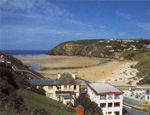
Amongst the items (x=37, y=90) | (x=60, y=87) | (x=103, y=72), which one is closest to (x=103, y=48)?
(x=103, y=72)

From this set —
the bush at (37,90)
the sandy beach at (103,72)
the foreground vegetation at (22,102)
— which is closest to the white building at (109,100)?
the foreground vegetation at (22,102)

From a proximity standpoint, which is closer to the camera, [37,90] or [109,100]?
[109,100]

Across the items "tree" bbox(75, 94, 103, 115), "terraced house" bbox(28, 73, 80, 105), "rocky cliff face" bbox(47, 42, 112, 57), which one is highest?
"rocky cliff face" bbox(47, 42, 112, 57)

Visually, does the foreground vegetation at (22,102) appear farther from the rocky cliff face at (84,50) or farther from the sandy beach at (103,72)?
the rocky cliff face at (84,50)

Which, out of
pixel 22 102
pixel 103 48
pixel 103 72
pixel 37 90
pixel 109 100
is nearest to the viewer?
pixel 22 102

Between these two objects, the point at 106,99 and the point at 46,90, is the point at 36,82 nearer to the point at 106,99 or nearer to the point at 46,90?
the point at 46,90

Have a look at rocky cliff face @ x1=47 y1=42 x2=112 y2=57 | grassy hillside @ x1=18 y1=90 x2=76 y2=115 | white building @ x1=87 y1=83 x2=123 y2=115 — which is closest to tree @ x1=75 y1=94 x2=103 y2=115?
white building @ x1=87 y1=83 x2=123 y2=115

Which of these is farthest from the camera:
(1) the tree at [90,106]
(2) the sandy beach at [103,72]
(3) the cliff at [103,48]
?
(3) the cliff at [103,48]

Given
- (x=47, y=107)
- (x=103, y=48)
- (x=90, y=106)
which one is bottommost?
(x=90, y=106)

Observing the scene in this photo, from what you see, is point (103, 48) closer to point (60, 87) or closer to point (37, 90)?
point (60, 87)

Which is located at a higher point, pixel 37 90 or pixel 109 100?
pixel 37 90

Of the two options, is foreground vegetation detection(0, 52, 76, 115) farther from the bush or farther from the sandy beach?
the sandy beach
